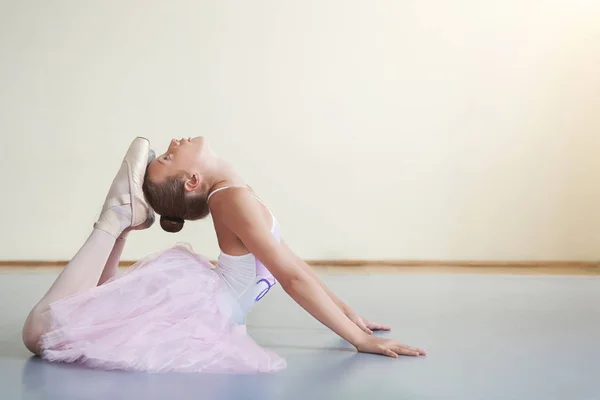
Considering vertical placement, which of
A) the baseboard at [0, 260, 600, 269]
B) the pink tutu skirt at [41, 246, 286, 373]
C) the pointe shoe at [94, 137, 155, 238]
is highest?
the pointe shoe at [94, 137, 155, 238]

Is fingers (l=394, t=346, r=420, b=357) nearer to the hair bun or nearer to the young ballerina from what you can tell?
the young ballerina

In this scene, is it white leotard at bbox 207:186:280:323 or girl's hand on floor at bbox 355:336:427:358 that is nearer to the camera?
girl's hand on floor at bbox 355:336:427:358

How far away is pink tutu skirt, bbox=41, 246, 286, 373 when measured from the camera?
1.36 metres

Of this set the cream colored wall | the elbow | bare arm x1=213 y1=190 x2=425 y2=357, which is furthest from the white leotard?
the cream colored wall

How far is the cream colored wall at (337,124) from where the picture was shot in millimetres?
3498

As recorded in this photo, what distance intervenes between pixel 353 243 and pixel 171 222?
6.31 feet

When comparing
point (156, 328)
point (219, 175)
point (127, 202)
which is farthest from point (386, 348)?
point (127, 202)

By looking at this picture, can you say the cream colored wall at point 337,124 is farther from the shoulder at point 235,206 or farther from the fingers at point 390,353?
the fingers at point 390,353

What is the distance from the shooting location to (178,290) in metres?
1.51

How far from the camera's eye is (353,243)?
3510 millimetres

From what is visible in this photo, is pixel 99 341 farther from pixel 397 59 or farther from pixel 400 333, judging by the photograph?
pixel 397 59

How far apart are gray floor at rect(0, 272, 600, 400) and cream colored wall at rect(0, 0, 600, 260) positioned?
1.07m

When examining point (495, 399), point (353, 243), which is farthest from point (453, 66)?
point (495, 399)

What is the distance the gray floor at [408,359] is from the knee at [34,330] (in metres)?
0.04
